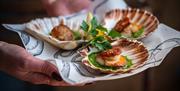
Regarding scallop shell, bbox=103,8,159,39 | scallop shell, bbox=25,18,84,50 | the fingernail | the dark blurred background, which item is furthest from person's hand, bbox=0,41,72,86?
the dark blurred background

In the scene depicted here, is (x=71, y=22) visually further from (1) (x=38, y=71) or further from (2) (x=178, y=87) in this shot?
(2) (x=178, y=87)

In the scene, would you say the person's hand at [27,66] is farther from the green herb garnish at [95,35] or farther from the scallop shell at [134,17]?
the scallop shell at [134,17]

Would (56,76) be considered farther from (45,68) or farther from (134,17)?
(134,17)

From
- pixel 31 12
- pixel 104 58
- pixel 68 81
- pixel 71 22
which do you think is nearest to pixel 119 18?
pixel 71 22

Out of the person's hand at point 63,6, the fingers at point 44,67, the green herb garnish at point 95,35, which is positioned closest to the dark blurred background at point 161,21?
the person's hand at point 63,6

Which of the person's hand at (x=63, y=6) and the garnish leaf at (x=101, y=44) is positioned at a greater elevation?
the person's hand at (x=63, y=6)
